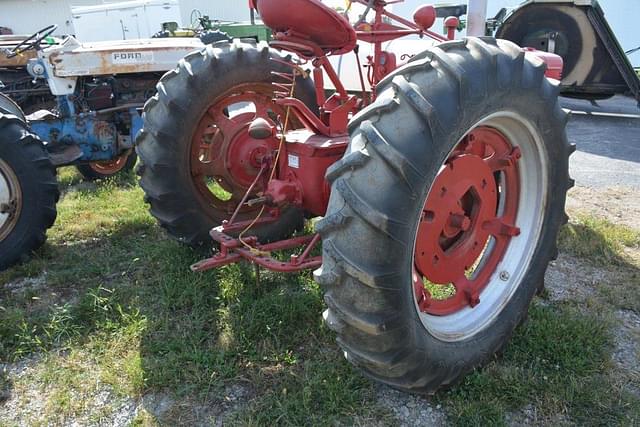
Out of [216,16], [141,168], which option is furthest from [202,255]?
[216,16]

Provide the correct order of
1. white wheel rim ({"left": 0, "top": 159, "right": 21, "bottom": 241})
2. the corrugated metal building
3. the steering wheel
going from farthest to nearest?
the corrugated metal building → the steering wheel → white wheel rim ({"left": 0, "top": 159, "right": 21, "bottom": 241})

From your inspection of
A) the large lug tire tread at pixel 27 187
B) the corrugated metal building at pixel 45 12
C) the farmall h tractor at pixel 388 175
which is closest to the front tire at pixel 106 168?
the large lug tire tread at pixel 27 187

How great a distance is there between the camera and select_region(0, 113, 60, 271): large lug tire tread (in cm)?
357

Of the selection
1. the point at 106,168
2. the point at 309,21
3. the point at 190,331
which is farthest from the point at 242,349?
the point at 106,168

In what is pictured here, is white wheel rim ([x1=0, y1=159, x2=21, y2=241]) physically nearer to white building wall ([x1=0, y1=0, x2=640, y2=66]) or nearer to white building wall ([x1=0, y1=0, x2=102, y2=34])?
white building wall ([x1=0, y1=0, x2=640, y2=66])

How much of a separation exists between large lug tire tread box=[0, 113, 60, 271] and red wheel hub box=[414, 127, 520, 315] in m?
2.76

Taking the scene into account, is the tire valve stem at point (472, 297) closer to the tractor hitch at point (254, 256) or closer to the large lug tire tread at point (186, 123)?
the tractor hitch at point (254, 256)

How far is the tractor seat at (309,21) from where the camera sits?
8.40ft

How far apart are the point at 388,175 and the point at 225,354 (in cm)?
136

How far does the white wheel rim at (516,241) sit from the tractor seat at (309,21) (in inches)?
37.4

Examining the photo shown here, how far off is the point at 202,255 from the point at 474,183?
200 centimetres

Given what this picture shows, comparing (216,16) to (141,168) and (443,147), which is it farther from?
(443,147)

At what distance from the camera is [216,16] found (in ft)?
79.5

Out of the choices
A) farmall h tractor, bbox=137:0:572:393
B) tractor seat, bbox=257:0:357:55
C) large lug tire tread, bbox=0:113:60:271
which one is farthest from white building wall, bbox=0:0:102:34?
tractor seat, bbox=257:0:357:55
